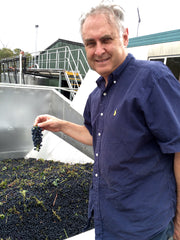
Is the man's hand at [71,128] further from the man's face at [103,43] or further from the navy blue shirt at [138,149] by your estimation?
the man's face at [103,43]

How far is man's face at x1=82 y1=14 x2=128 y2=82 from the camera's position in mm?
971

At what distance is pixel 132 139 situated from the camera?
3.03ft

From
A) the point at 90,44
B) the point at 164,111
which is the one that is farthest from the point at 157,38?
the point at 164,111

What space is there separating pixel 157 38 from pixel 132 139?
697cm

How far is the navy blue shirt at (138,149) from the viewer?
0.87 meters

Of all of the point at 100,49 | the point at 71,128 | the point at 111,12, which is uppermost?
the point at 111,12

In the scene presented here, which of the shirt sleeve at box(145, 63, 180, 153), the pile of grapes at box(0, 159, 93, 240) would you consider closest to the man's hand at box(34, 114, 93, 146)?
the shirt sleeve at box(145, 63, 180, 153)

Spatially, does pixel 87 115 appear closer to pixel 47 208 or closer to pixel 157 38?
pixel 47 208

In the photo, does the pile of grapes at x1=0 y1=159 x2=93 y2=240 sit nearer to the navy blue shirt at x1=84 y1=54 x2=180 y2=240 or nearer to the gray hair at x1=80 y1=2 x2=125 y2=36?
the navy blue shirt at x1=84 y1=54 x2=180 y2=240

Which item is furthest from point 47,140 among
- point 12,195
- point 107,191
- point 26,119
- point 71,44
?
point 71,44

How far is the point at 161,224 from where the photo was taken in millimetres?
970

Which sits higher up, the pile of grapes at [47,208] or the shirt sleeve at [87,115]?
the shirt sleeve at [87,115]

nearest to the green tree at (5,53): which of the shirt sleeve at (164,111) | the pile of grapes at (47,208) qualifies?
the pile of grapes at (47,208)

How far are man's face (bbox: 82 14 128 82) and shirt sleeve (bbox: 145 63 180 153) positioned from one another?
10.1 inches
